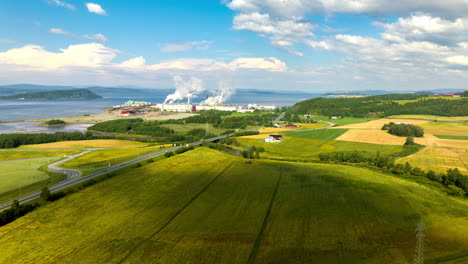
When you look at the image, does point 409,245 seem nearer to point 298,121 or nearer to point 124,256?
point 124,256

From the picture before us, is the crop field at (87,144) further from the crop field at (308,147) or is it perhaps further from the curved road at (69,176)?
→ the crop field at (308,147)

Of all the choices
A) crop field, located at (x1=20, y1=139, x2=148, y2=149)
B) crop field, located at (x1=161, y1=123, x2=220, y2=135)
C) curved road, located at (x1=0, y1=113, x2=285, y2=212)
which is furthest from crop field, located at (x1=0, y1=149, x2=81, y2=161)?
crop field, located at (x1=161, y1=123, x2=220, y2=135)

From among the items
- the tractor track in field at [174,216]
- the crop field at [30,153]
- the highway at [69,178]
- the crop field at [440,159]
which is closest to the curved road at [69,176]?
the highway at [69,178]

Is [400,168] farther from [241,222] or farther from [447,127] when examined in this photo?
Answer: [447,127]

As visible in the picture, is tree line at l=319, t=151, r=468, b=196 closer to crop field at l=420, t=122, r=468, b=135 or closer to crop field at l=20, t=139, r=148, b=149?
crop field at l=420, t=122, r=468, b=135

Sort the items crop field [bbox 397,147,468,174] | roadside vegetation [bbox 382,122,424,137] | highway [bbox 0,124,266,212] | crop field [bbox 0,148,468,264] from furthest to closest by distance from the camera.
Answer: roadside vegetation [bbox 382,122,424,137], crop field [bbox 397,147,468,174], highway [bbox 0,124,266,212], crop field [bbox 0,148,468,264]

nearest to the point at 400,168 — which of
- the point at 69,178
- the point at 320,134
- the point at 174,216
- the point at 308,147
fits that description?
the point at 308,147
